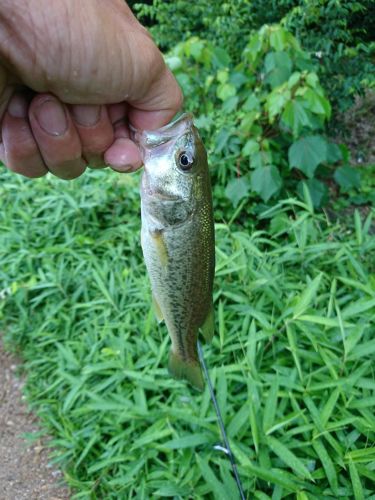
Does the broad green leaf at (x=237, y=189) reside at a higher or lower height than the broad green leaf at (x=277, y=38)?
lower

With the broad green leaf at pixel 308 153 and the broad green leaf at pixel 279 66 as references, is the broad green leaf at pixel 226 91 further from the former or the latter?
the broad green leaf at pixel 308 153

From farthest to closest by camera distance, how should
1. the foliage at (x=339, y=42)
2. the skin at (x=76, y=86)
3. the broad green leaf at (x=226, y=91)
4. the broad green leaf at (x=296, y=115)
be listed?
the foliage at (x=339, y=42)
the broad green leaf at (x=226, y=91)
the broad green leaf at (x=296, y=115)
the skin at (x=76, y=86)

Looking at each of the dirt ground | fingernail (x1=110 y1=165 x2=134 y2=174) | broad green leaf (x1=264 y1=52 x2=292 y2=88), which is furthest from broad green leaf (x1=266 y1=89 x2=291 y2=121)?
the dirt ground

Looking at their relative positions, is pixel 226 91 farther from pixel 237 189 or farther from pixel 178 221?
pixel 178 221

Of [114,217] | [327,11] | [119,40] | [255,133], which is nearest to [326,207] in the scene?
[255,133]

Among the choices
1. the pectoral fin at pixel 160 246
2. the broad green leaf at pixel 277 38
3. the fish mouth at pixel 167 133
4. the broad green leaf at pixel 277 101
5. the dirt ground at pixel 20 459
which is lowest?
the dirt ground at pixel 20 459

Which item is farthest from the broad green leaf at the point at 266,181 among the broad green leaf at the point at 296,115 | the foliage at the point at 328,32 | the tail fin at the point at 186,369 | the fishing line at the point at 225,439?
the tail fin at the point at 186,369

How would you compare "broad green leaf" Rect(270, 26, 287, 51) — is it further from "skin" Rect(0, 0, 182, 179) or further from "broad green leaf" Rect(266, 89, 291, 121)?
"skin" Rect(0, 0, 182, 179)
